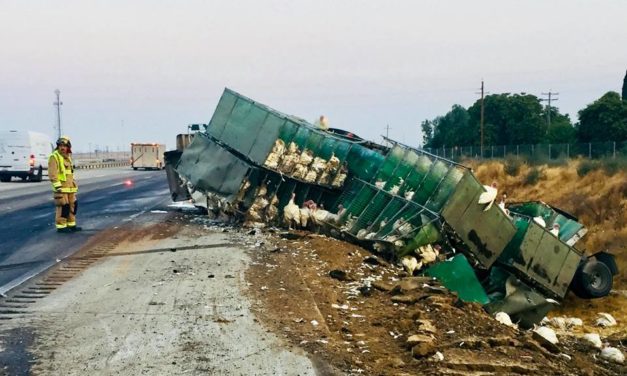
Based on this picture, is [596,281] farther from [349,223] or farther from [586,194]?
[586,194]

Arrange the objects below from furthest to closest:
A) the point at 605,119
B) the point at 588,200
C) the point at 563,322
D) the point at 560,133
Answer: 1. the point at 560,133
2. the point at 605,119
3. the point at 588,200
4. the point at 563,322

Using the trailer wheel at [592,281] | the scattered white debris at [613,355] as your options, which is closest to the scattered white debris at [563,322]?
the trailer wheel at [592,281]

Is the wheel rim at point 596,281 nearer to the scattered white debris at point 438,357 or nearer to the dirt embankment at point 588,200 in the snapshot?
the dirt embankment at point 588,200

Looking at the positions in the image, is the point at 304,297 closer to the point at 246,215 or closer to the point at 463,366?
the point at 463,366

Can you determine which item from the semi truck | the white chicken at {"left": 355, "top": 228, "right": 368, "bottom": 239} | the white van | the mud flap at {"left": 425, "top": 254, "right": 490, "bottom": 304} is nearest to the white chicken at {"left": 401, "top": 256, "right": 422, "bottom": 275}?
the mud flap at {"left": 425, "top": 254, "right": 490, "bottom": 304}

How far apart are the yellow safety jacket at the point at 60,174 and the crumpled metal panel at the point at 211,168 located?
2.97m

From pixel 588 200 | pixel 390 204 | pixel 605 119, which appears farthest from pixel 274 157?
pixel 605 119

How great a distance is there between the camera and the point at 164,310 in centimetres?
681

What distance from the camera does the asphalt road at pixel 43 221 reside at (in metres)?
9.48

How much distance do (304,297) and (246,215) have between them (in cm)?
642

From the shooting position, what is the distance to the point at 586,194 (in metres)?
26.2

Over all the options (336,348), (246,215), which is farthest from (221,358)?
(246,215)

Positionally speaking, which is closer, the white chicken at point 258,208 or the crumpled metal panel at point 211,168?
the white chicken at point 258,208

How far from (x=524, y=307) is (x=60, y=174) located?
9.06m
